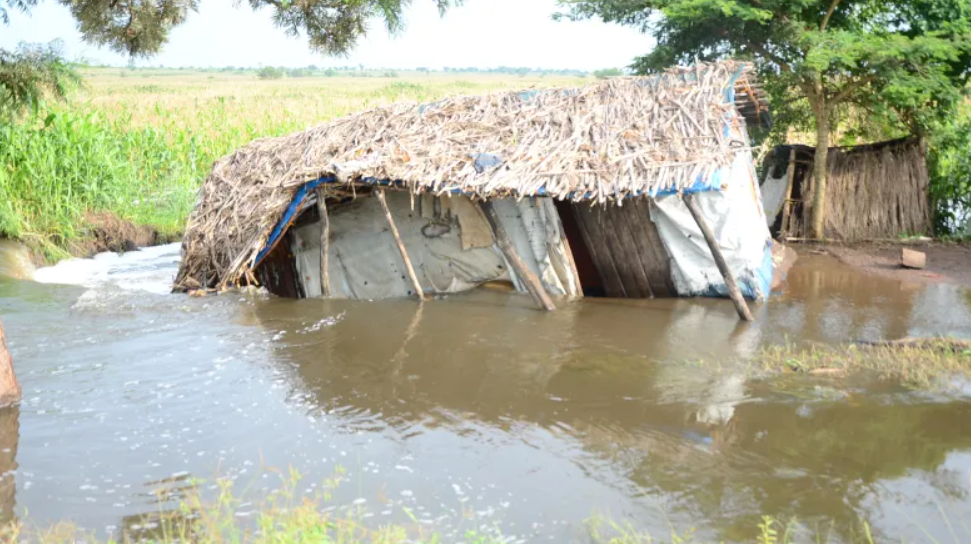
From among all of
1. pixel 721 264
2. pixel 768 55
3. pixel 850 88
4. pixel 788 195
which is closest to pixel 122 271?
pixel 721 264

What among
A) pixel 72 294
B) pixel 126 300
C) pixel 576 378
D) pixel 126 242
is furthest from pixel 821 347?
pixel 126 242

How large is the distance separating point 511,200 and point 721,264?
2465mm

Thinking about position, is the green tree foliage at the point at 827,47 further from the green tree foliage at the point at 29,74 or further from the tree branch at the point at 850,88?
the green tree foliage at the point at 29,74

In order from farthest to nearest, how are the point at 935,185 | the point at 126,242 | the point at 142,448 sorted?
the point at 126,242 → the point at 935,185 → the point at 142,448

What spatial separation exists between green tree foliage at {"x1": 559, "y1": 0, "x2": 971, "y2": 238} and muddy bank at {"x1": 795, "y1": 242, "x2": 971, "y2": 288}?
0.67 meters

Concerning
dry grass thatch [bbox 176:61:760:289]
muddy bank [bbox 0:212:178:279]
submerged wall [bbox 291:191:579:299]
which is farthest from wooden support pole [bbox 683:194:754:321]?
muddy bank [bbox 0:212:178:279]

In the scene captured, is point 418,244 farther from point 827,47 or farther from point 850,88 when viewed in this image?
point 850,88

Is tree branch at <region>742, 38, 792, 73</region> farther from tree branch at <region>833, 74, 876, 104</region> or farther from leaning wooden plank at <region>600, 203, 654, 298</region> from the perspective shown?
leaning wooden plank at <region>600, 203, 654, 298</region>

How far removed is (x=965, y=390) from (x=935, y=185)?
6925mm

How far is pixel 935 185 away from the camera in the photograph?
12.9 metres

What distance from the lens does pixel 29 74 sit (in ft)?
29.5

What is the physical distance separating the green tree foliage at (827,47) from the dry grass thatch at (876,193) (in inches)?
10.2

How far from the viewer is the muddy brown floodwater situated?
209 inches

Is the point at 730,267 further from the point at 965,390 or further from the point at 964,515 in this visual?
the point at 964,515
